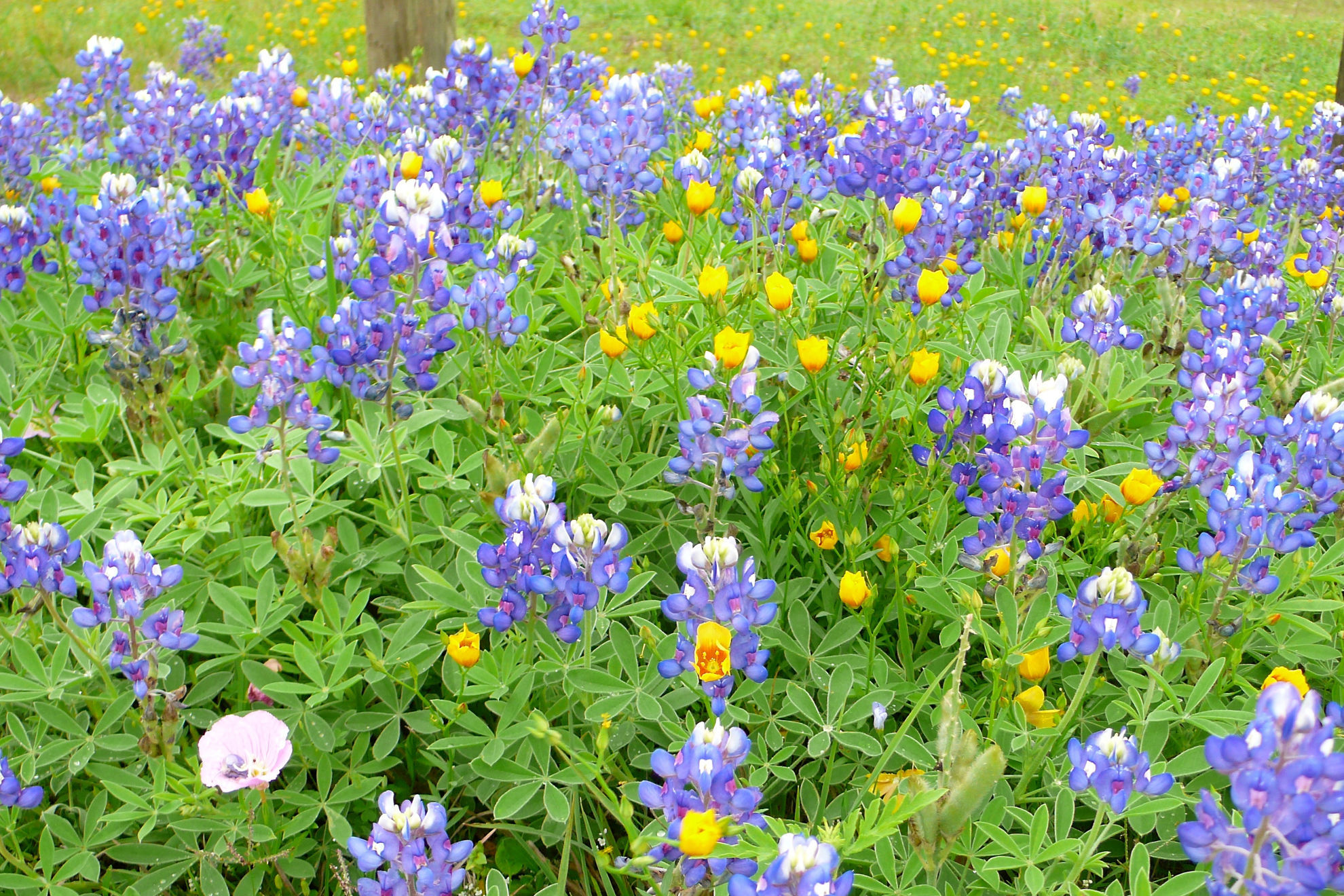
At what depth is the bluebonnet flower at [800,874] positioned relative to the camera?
1305 mm

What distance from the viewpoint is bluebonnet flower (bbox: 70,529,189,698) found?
5.95 feet

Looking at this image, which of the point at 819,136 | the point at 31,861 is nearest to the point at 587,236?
the point at 819,136

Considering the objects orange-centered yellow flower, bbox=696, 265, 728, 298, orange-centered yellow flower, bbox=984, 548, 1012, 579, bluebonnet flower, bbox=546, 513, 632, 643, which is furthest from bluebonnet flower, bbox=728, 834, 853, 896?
orange-centered yellow flower, bbox=696, 265, 728, 298

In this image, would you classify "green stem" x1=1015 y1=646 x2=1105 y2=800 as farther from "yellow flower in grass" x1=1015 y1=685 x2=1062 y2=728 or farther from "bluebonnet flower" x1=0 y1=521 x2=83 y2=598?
"bluebonnet flower" x1=0 y1=521 x2=83 y2=598

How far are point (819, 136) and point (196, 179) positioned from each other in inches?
86.6

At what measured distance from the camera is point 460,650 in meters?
1.80

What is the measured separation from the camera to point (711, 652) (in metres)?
1.64

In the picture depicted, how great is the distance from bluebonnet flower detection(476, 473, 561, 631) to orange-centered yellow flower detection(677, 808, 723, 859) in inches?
22.0

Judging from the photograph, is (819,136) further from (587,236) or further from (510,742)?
(510,742)

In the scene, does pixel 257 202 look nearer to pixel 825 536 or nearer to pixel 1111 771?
pixel 825 536

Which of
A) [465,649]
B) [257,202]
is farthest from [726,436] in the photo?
[257,202]

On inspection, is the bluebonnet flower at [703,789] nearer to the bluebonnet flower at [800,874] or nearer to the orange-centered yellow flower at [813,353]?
the bluebonnet flower at [800,874]

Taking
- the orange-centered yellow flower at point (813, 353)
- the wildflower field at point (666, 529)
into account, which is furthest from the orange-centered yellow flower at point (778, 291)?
the orange-centered yellow flower at point (813, 353)

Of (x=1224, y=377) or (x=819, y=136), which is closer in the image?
(x=1224, y=377)
